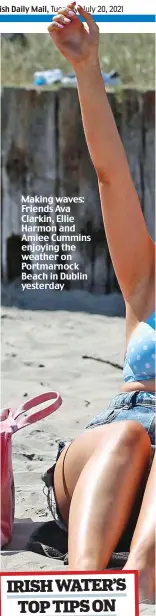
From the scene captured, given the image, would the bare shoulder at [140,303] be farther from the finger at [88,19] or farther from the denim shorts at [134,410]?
the finger at [88,19]

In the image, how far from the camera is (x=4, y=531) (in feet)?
5.90

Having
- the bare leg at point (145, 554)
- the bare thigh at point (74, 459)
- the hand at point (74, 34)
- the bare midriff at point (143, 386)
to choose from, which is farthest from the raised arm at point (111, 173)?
the bare leg at point (145, 554)

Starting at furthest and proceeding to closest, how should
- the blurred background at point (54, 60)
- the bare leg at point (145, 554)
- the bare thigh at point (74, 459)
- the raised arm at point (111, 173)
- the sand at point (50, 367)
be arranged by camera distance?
the blurred background at point (54, 60), the sand at point (50, 367), the raised arm at point (111, 173), the bare thigh at point (74, 459), the bare leg at point (145, 554)

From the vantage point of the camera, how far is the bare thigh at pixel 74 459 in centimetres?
164

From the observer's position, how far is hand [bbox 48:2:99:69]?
5.56ft

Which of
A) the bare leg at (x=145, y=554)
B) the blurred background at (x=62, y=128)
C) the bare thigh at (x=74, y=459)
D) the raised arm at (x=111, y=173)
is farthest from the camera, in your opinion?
the blurred background at (x=62, y=128)

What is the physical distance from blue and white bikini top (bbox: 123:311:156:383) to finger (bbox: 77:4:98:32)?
0.49 m

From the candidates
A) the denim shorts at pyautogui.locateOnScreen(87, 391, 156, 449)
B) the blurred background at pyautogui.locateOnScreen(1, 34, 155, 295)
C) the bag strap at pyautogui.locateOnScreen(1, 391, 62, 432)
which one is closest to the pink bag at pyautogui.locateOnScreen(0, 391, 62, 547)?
the bag strap at pyautogui.locateOnScreen(1, 391, 62, 432)

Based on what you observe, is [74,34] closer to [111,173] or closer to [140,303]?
[111,173]

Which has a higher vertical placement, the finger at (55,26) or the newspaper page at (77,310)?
the finger at (55,26)

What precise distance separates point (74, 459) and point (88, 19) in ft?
2.37

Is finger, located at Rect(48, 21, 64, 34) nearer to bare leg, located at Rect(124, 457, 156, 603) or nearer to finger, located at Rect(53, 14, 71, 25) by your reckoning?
finger, located at Rect(53, 14, 71, 25)

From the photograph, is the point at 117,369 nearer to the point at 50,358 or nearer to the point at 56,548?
the point at 50,358

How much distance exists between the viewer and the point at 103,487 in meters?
1.55
